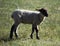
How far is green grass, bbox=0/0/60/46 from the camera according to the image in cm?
1395

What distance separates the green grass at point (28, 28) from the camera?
13952mm

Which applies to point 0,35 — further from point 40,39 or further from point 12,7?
point 12,7

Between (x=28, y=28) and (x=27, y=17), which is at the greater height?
(x=27, y=17)

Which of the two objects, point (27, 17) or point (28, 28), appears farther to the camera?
point (28, 28)

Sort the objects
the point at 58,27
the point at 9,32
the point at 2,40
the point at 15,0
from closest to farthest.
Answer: the point at 2,40, the point at 9,32, the point at 58,27, the point at 15,0

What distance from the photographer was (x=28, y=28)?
667 inches

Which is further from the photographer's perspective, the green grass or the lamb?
the lamb

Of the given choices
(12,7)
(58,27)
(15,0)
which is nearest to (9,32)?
(58,27)

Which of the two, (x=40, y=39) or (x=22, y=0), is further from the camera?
(x=22, y=0)

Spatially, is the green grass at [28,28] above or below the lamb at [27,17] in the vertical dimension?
below

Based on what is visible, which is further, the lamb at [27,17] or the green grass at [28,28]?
the lamb at [27,17]

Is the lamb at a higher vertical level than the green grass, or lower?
higher

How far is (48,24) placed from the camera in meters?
18.2

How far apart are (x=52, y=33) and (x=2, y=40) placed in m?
2.97
